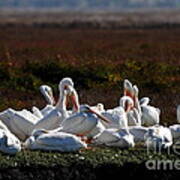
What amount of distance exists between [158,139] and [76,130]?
4.30 feet

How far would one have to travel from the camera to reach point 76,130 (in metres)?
12.0

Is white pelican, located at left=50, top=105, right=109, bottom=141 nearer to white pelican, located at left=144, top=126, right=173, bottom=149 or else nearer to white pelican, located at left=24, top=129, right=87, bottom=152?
white pelican, located at left=24, top=129, right=87, bottom=152

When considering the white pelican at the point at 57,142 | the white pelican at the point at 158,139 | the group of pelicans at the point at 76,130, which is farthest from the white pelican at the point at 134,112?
the white pelican at the point at 57,142

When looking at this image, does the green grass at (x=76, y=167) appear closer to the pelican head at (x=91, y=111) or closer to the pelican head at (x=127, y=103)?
the pelican head at (x=91, y=111)

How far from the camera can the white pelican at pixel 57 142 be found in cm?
1114

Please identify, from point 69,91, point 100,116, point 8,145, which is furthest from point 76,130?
point 69,91

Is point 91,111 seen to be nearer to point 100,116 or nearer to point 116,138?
point 100,116

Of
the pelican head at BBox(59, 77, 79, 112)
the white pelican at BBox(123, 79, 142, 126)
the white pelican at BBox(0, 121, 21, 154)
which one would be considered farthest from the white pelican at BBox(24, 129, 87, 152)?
the white pelican at BBox(123, 79, 142, 126)

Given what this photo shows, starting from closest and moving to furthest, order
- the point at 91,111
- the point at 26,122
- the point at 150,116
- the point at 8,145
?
1. the point at 8,145
2. the point at 91,111
3. the point at 26,122
4. the point at 150,116

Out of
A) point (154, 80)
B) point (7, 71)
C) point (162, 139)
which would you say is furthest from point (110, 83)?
point (162, 139)

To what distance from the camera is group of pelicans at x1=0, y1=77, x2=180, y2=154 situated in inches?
442

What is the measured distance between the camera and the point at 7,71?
20.1 metres

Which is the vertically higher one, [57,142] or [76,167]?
[57,142]

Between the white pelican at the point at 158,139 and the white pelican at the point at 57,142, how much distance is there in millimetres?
876
